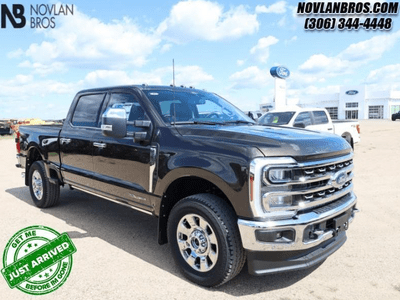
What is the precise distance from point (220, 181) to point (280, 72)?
3229cm

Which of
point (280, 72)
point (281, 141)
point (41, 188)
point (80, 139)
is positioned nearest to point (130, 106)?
point (80, 139)

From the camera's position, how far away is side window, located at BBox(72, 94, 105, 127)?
16.0ft

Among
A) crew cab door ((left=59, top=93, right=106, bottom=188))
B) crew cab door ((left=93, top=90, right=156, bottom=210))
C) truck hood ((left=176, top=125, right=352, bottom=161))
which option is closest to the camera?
truck hood ((left=176, top=125, right=352, bottom=161))

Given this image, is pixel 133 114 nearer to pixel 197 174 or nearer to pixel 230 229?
pixel 197 174

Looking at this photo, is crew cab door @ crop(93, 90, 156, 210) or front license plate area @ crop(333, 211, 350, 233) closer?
front license plate area @ crop(333, 211, 350, 233)

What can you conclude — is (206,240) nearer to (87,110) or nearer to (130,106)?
(130,106)

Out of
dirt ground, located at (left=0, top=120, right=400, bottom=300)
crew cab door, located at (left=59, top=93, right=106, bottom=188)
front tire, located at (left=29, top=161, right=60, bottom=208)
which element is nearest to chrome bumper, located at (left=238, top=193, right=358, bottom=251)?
dirt ground, located at (left=0, top=120, right=400, bottom=300)

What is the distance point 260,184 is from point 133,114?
6.45ft

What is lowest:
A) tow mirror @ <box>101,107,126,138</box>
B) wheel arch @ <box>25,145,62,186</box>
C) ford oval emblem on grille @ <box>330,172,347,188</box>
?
wheel arch @ <box>25,145,62,186</box>

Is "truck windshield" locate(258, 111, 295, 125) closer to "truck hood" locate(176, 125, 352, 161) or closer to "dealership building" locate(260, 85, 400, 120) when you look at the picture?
"truck hood" locate(176, 125, 352, 161)

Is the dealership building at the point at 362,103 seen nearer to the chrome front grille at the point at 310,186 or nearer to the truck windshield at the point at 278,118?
the truck windshield at the point at 278,118

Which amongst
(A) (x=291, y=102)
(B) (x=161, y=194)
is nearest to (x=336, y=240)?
(B) (x=161, y=194)

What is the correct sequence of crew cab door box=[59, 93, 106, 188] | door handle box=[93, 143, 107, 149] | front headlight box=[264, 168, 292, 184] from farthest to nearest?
crew cab door box=[59, 93, 106, 188] → door handle box=[93, 143, 107, 149] → front headlight box=[264, 168, 292, 184]

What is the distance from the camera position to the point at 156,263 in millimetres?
3879
